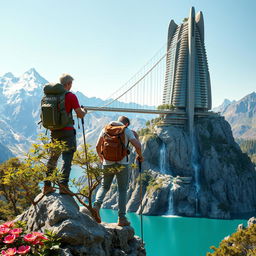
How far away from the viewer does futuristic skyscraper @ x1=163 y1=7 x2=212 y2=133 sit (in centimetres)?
6450

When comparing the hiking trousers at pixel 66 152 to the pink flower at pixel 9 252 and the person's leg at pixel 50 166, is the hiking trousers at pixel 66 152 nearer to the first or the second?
the person's leg at pixel 50 166

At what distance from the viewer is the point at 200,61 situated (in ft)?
221

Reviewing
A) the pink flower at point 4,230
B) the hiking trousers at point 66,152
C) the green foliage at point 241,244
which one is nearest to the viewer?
the pink flower at point 4,230

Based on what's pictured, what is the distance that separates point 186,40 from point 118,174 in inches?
2656

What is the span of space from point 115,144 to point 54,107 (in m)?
1.30

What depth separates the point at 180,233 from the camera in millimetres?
38688

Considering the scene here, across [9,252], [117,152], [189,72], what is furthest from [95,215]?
[189,72]

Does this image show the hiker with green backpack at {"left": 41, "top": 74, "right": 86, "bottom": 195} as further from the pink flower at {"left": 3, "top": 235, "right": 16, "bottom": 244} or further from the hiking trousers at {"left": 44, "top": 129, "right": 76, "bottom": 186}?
the pink flower at {"left": 3, "top": 235, "right": 16, "bottom": 244}

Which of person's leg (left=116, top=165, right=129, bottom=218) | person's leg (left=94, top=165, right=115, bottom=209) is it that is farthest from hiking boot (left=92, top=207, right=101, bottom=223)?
A: person's leg (left=116, top=165, right=129, bottom=218)

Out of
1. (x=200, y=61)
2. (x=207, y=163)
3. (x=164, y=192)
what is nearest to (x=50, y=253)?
(x=164, y=192)

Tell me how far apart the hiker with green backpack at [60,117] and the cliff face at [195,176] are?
158 ft

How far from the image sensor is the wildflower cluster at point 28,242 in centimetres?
370

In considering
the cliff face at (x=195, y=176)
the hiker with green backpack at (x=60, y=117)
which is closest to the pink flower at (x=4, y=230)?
the hiker with green backpack at (x=60, y=117)

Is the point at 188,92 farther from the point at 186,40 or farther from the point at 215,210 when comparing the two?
the point at 215,210
